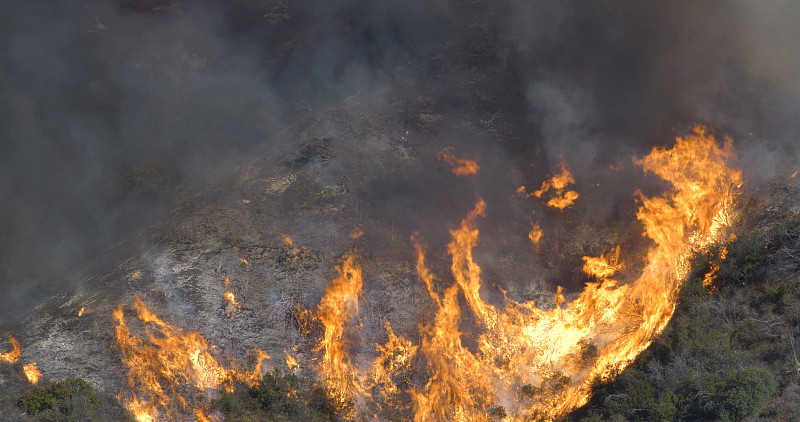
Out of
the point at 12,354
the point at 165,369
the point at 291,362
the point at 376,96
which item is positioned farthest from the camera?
the point at 376,96

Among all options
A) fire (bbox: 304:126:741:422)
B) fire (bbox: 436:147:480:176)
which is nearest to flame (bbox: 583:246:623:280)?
fire (bbox: 304:126:741:422)

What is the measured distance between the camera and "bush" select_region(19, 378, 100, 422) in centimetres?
1173

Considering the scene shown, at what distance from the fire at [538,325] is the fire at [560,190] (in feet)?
6.68

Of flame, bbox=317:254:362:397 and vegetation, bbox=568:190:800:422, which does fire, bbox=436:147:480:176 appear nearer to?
flame, bbox=317:254:362:397

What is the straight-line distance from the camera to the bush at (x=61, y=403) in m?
11.7

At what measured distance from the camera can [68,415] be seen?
11.8 metres

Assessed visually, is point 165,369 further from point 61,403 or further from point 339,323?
point 339,323

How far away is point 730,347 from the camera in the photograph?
1359cm

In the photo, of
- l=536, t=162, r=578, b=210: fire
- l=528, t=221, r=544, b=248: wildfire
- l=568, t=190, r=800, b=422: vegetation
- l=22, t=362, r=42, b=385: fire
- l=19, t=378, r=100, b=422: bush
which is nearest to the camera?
l=19, t=378, r=100, b=422: bush

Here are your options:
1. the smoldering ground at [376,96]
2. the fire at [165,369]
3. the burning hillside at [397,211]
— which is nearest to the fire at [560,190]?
the burning hillside at [397,211]

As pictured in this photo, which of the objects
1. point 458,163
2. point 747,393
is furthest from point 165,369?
point 747,393

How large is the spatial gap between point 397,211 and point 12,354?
11.0 m

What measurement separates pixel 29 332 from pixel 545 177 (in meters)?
15.9

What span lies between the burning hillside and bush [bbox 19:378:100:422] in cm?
8
